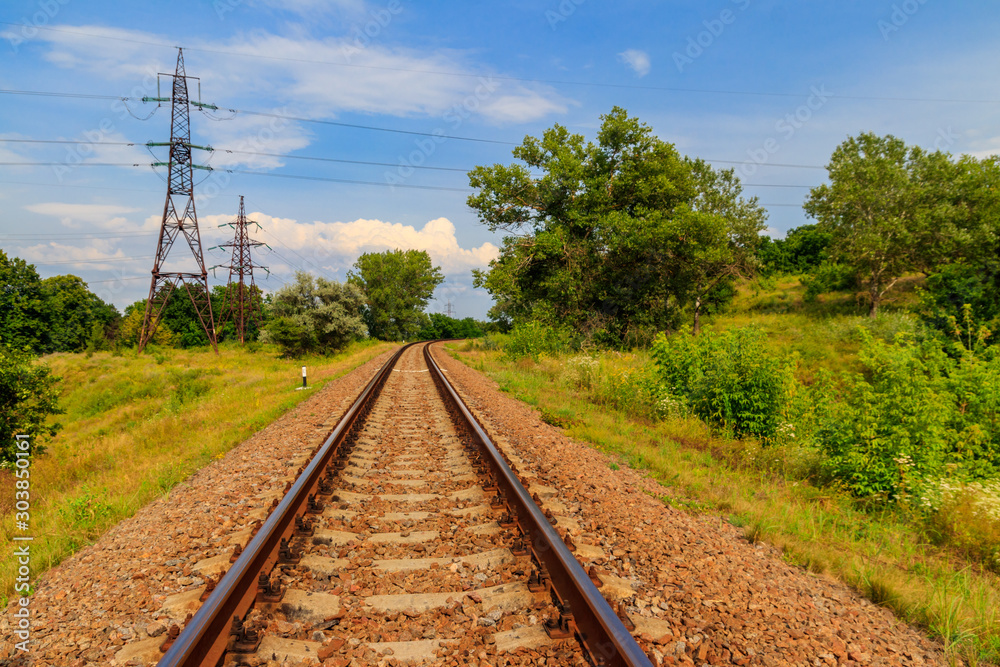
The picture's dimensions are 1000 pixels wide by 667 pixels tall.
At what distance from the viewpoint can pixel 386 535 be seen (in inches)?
154

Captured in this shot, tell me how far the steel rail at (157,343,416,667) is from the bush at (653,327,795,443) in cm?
703

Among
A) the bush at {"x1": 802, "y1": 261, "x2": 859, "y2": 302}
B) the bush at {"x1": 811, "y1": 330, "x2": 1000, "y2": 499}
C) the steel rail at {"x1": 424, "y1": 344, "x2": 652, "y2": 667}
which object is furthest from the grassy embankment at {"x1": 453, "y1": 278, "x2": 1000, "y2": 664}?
the bush at {"x1": 802, "y1": 261, "x2": 859, "y2": 302}

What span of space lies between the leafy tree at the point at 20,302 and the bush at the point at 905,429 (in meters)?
71.2

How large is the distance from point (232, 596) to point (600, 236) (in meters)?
24.5

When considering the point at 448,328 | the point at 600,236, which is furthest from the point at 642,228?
the point at 448,328

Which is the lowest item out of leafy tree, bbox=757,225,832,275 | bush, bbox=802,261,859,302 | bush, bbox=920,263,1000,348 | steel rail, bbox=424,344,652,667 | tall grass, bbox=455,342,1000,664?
tall grass, bbox=455,342,1000,664

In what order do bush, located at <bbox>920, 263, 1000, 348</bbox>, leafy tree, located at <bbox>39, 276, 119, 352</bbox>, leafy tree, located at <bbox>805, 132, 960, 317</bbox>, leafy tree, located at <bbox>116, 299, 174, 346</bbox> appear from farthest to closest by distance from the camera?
leafy tree, located at <bbox>116, 299, 174, 346</bbox> → leafy tree, located at <bbox>39, 276, 119, 352</bbox> → leafy tree, located at <bbox>805, 132, 960, 317</bbox> → bush, located at <bbox>920, 263, 1000, 348</bbox>

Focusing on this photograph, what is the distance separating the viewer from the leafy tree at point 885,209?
25109 mm

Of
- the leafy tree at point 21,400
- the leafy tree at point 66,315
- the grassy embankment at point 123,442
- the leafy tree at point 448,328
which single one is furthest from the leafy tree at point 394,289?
the leafy tree at point 21,400

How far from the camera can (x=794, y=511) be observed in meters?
5.11

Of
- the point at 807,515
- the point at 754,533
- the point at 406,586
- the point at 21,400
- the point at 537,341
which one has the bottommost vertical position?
the point at 807,515

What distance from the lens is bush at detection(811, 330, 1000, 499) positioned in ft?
18.6

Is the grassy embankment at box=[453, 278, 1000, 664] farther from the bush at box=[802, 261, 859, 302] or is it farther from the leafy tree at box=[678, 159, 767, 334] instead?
the bush at box=[802, 261, 859, 302]

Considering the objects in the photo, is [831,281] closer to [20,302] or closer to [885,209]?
[885,209]
